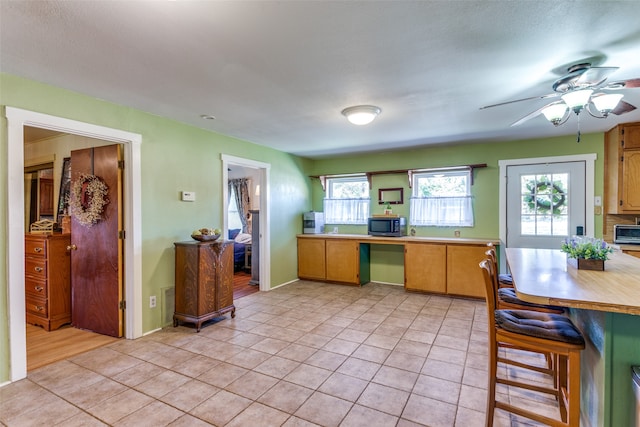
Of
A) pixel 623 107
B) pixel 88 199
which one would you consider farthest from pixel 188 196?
pixel 623 107

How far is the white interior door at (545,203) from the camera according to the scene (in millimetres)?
4254

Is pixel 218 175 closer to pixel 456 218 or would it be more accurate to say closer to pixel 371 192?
pixel 371 192

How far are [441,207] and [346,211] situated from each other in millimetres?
1728

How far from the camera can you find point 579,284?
167cm

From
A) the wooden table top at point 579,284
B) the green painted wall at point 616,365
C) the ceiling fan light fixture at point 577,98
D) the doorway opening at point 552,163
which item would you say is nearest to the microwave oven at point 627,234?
the doorway opening at point 552,163

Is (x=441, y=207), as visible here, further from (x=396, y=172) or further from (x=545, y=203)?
(x=545, y=203)

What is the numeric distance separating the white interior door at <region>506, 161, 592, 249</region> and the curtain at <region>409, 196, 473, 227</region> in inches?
22.7

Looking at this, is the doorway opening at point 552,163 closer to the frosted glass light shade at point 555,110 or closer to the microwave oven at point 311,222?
the frosted glass light shade at point 555,110

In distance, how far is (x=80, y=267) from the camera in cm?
347

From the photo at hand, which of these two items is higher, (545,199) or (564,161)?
(564,161)

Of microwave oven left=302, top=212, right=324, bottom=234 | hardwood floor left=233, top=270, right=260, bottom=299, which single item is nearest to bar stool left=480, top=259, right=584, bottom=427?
hardwood floor left=233, top=270, right=260, bottom=299

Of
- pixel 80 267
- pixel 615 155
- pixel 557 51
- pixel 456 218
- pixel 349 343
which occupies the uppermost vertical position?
pixel 557 51

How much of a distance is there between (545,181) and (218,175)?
15.2ft

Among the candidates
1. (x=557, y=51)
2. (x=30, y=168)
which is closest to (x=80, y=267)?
(x=30, y=168)
